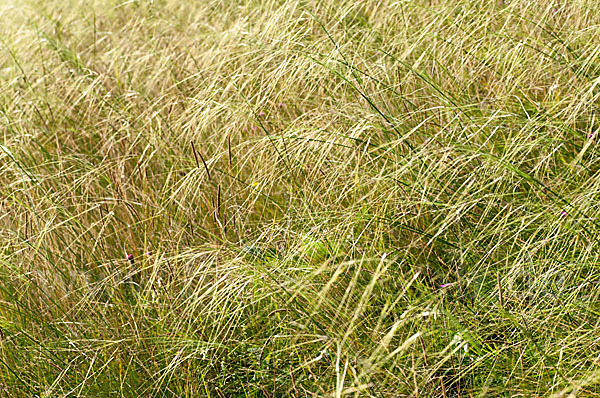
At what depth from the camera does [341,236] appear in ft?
4.80

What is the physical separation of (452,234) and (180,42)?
4.80ft

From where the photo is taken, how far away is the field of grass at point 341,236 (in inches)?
51.7

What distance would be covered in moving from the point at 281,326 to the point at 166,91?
1289 mm

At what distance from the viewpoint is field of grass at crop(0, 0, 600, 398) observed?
131cm

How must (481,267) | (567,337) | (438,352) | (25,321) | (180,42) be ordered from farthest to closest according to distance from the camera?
(180,42) → (25,321) → (481,267) → (438,352) → (567,337)

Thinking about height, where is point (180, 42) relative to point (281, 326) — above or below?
above

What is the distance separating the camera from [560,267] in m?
1.40

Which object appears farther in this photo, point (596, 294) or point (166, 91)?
point (166, 91)

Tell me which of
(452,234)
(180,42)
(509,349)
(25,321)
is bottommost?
(25,321)

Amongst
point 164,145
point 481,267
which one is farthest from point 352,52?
point 481,267

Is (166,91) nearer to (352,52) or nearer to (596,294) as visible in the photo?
(352,52)

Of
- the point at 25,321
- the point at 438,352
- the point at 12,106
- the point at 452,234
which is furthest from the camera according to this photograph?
the point at 12,106

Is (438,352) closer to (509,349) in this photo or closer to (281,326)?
(509,349)

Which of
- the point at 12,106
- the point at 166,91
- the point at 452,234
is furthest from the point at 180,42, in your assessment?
the point at 452,234
